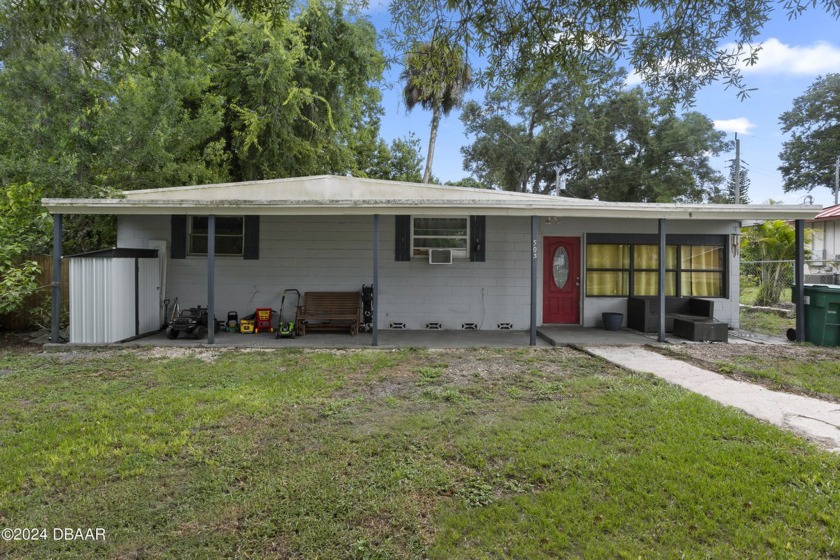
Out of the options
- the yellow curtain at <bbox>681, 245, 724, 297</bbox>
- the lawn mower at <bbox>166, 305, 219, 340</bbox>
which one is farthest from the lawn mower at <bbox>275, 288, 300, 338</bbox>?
the yellow curtain at <bbox>681, 245, 724, 297</bbox>

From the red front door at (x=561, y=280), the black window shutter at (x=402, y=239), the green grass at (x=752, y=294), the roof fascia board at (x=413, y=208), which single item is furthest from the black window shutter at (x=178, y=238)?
the green grass at (x=752, y=294)

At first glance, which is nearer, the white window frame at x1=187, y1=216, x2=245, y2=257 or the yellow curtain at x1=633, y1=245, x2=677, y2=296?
the white window frame at x1=187, y1=216, x2=245, y2=257

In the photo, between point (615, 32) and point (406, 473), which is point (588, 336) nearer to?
point (615, 32)

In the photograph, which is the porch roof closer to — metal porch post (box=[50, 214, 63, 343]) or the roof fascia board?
the roof fascia board

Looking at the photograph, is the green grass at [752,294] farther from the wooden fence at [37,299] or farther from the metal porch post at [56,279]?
the wooden fence at [37,299]

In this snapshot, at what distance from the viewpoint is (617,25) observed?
323 cm

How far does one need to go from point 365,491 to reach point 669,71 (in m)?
3.62

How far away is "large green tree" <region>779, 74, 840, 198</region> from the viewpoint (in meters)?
24.8

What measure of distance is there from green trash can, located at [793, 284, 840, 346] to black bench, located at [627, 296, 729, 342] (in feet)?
3.99

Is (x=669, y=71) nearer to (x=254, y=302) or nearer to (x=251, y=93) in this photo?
(x=254, y=302)

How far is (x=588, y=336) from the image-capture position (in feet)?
25.9

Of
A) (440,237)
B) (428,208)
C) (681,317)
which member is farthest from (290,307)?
(681,317)

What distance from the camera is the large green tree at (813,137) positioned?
24.8 m

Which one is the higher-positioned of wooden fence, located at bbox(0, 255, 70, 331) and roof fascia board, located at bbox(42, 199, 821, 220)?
roof fascia board, located at bbox(42, 199, 821, 220)
